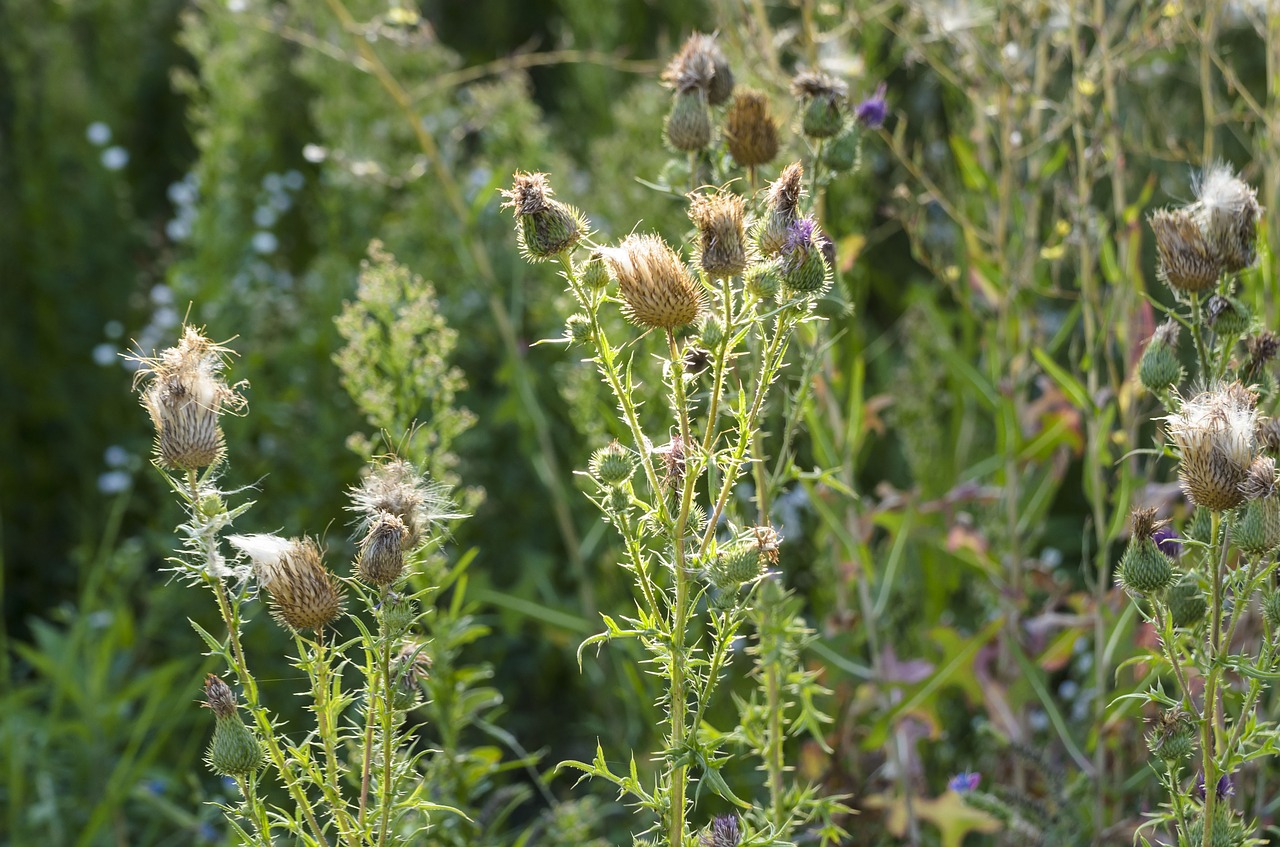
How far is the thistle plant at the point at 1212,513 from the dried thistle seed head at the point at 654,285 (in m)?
0.48

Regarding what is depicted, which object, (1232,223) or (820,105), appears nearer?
(1232,223)

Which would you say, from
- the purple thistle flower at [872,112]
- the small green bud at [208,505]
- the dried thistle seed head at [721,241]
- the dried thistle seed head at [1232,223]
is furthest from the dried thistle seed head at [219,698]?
the purple thistle flower at [872,112]

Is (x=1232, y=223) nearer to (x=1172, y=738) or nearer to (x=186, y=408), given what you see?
(x=1172, y=738)

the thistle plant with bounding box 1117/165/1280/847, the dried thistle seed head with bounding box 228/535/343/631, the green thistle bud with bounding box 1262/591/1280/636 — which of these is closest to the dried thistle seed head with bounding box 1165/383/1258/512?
the thistle plant with bounding box 1117/165/1280/847

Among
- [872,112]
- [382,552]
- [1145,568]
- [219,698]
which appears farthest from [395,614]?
[872,112]

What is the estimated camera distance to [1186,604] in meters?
1.34

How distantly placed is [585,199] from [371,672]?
Answer: 2431 mm

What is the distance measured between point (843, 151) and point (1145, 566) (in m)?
0.68

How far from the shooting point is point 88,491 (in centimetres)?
358

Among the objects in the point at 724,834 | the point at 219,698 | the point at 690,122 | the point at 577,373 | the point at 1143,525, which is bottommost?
the point at 577,373

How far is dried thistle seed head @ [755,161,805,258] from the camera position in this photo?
1.20 metres

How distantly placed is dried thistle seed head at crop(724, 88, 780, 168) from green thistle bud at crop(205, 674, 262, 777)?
90cm

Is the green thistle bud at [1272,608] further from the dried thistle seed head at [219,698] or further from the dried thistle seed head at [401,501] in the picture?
the dried thistle seed head at [219,698]

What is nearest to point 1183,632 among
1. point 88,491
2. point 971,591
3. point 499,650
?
point 971,591
